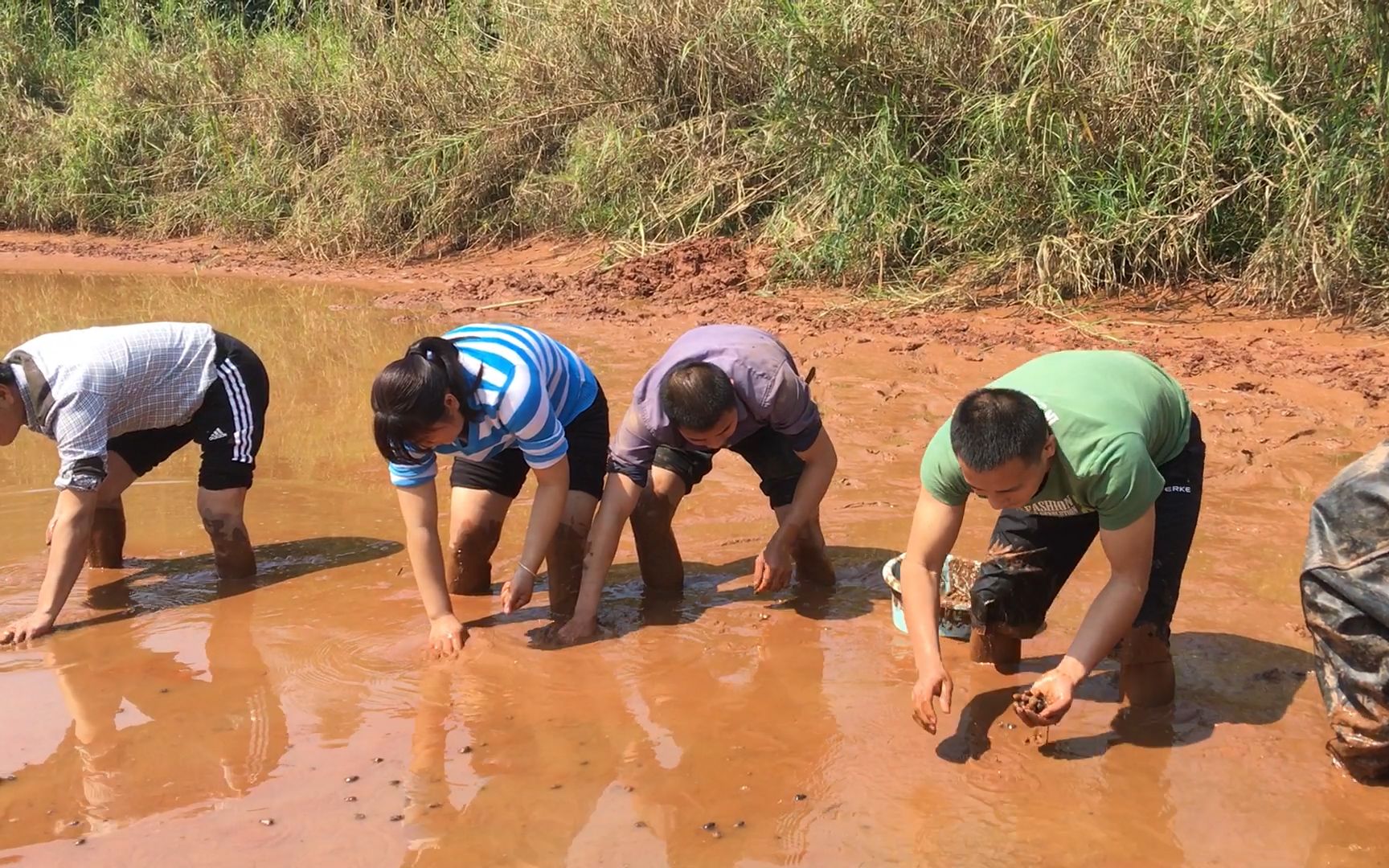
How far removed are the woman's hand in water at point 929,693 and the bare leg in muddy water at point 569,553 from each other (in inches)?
54.2

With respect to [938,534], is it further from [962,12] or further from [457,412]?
[962,12]

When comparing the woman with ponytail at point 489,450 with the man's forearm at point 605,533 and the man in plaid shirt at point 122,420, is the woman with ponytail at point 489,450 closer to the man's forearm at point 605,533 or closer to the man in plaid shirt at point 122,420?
the man's forearm at point 605,533

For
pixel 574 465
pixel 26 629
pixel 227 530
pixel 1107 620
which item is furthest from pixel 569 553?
pixel 1107 620

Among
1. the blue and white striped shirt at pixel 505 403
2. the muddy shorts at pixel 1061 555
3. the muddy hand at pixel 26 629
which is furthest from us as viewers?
the muddy hand at pixel 26 629

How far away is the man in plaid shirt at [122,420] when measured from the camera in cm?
383

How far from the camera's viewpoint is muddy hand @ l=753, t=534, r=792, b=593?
3736mm

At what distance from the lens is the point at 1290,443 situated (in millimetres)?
5328

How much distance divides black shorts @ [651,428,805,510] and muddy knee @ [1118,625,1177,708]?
1156 mm

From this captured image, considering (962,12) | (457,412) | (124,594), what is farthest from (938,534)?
(962,12)

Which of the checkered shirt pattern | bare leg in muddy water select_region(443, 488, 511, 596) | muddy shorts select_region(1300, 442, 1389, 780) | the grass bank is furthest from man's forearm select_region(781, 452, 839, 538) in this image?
the grass bank

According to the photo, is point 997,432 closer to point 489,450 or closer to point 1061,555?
point 1061,555

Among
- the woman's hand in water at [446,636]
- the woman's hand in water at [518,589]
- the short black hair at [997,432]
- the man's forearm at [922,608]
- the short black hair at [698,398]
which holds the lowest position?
the woman's hand in water at [446,636]

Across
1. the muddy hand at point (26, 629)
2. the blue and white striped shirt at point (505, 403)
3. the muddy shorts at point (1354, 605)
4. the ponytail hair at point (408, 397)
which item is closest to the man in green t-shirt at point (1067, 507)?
the muddy shorts at point (1354, 605)

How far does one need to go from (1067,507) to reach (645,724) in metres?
1.19
